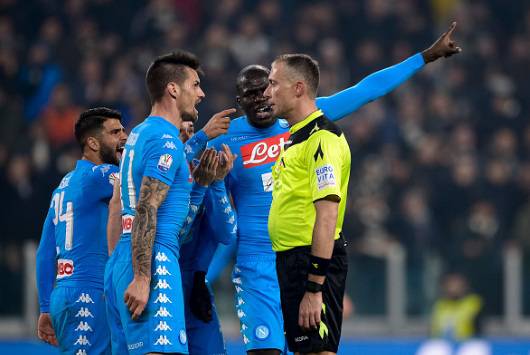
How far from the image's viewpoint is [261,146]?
7.25m

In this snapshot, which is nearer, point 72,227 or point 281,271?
point 281,271

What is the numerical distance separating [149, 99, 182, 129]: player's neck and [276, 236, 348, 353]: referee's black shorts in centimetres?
97

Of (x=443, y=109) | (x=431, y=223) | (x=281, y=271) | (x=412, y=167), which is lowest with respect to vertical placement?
Result: (x=281, y=271)

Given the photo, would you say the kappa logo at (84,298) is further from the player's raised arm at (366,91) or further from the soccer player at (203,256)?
the player's raised arm at (366,91)

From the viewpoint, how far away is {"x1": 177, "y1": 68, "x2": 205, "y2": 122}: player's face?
6.17 meters

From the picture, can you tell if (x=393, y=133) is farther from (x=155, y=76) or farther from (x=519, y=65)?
(x=155, y=76)

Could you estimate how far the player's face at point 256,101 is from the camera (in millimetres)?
7152

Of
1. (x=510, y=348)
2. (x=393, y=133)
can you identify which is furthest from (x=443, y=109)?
(x=510, y=348)

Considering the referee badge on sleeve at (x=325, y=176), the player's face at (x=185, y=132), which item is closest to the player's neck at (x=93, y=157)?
the player's face at (x=185, y=132)

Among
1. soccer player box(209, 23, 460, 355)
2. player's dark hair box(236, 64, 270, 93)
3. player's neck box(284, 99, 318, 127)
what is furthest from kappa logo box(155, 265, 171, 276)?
player's dark hair box(236, 64, 270, 93)

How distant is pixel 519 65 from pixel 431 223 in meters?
3.66

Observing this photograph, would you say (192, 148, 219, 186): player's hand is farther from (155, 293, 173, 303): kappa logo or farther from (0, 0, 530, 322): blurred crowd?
(0, 0, 530, 322): blurred crowd

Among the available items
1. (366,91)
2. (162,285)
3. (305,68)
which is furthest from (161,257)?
(366,91)

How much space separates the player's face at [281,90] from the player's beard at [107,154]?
142 cm
